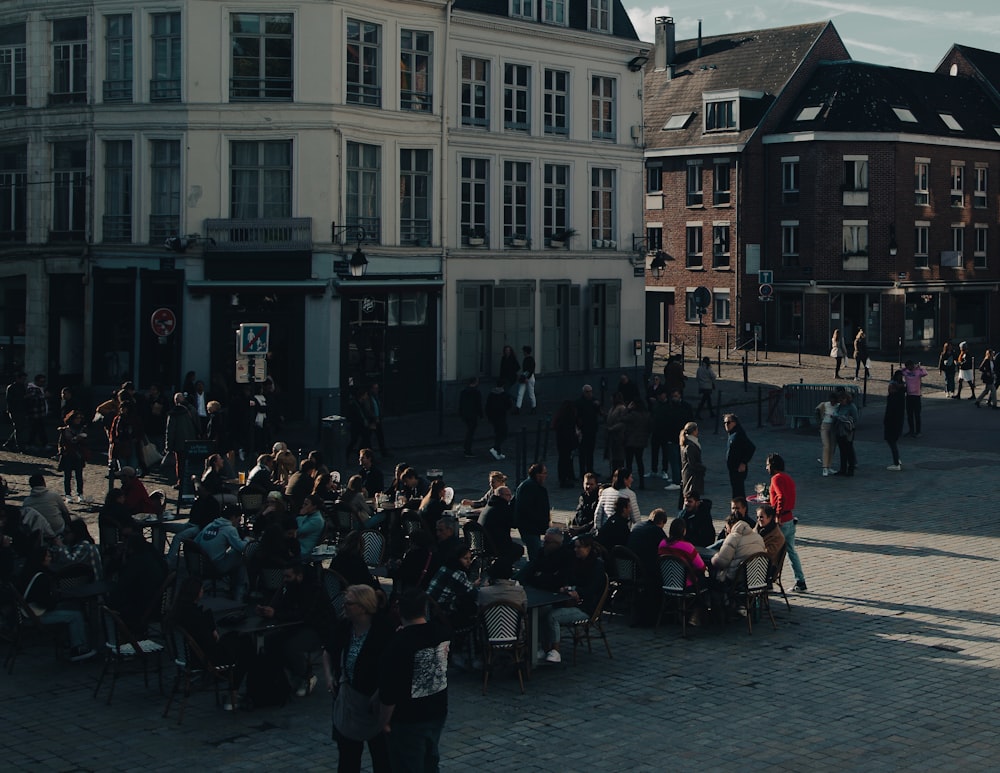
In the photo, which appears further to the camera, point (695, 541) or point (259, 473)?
point (259, 473)

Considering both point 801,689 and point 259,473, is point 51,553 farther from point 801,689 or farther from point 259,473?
point 801,689

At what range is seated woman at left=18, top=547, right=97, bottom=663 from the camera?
15.0m

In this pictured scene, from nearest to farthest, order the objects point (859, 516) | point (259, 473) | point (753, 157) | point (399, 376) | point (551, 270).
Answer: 1. point (259, 473)
2. point (859, 516)
3. point (399, 376)
4. point (551, 270)
5. point (753, 157)

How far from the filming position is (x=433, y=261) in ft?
128

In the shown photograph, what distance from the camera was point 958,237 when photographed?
6197cm

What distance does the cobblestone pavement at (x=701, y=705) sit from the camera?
12.1m

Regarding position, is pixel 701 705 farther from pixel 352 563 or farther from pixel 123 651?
pixel 123 651

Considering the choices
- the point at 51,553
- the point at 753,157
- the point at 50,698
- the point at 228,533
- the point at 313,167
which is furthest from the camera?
the point at 753,157

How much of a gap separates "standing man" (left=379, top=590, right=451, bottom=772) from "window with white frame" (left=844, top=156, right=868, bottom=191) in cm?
5200

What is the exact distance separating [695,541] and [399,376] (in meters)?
21.2

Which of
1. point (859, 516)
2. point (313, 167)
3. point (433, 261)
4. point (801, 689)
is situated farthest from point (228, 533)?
point (433, 261)

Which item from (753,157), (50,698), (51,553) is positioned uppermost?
(753,157)

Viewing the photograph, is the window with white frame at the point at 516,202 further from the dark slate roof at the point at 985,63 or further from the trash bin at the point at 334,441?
the dark slate roof at the point at 985,63

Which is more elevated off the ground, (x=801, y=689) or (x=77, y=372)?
(x=77, y=372)
